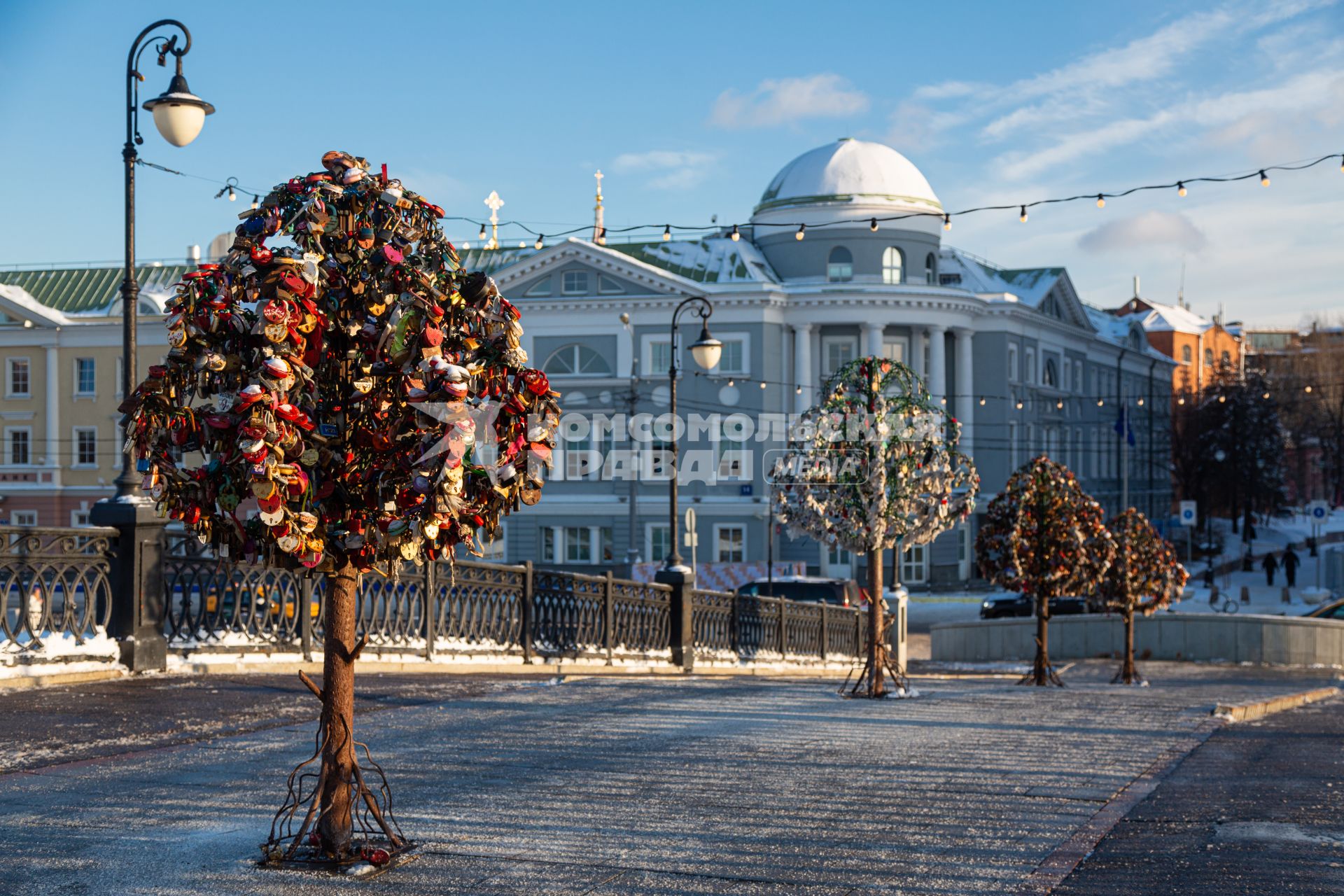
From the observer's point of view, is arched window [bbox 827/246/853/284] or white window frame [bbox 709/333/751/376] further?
arched window [bbox 827/246/853/284]

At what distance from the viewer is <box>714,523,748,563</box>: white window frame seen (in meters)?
53.3

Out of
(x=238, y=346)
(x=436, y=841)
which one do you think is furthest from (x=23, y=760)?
(x=238, y=346)

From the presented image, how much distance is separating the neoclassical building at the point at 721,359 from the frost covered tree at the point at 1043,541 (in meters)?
28.3

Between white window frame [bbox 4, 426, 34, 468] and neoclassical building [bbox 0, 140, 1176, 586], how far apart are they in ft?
0.30

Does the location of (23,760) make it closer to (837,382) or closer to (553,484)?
(837,382)

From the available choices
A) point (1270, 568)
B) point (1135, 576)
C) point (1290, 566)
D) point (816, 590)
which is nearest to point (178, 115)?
point (1135, 576)

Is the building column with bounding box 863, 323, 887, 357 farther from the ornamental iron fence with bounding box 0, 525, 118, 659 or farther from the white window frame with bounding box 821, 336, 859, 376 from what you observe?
the ornamental iron fence with bounding box 0, 525, 118, 659

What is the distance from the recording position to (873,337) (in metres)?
53.6

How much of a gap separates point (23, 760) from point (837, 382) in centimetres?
1099

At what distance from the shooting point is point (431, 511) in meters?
6.12

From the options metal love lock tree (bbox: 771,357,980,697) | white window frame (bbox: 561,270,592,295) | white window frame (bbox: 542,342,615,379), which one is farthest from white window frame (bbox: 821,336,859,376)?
metal love lock tree (bbox: 771,357,980,697)

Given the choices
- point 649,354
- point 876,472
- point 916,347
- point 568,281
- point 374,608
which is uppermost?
point 568,281

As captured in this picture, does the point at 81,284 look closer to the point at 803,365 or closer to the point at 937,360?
the point at 803,365

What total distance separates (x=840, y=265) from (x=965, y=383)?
6.80m
